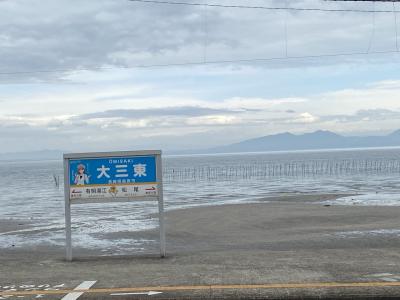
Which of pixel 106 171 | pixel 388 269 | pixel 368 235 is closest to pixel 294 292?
pixel 388 269

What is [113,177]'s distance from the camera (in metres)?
8.82

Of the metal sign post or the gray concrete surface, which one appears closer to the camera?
the gray concrete surface

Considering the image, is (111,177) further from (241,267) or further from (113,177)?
(241,267)

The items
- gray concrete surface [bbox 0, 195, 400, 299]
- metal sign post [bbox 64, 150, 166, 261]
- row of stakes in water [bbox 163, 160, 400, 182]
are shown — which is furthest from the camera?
row of stakes in water [bbox 163, 160, 400, 182]

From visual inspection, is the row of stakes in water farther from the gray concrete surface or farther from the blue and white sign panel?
the blue and white sign panel

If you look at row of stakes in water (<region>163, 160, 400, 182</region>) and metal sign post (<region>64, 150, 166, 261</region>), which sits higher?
metal sign post (<region>64, 150, 166, 261</region>)

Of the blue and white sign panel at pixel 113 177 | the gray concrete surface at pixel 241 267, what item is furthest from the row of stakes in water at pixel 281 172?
the blue and white sign panel at pixel 113 177

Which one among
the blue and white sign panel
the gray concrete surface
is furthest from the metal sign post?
the gray concrete surface

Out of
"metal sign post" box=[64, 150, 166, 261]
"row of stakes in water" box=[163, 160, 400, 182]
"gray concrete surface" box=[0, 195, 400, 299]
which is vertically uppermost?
"metal sign post" box=[64, 150, 166, 261]

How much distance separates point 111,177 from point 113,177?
4 cm

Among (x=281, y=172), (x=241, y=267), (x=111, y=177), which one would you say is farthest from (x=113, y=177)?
(x=281, y=172)

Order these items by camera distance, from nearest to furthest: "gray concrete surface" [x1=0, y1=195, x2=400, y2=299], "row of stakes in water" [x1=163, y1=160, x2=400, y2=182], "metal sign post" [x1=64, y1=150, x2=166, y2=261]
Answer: "gray concrete surface" [x1=0, y1=195, x2=400, y2=299], "metal sign post" [x1=64, y1=150, x2=166, y2=261], "row of stakes in water" [x1=163, y1=160, x2=400, y2=182]

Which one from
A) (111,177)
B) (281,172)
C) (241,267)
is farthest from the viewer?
(281,172)

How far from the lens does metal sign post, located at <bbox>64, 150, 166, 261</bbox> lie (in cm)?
877
